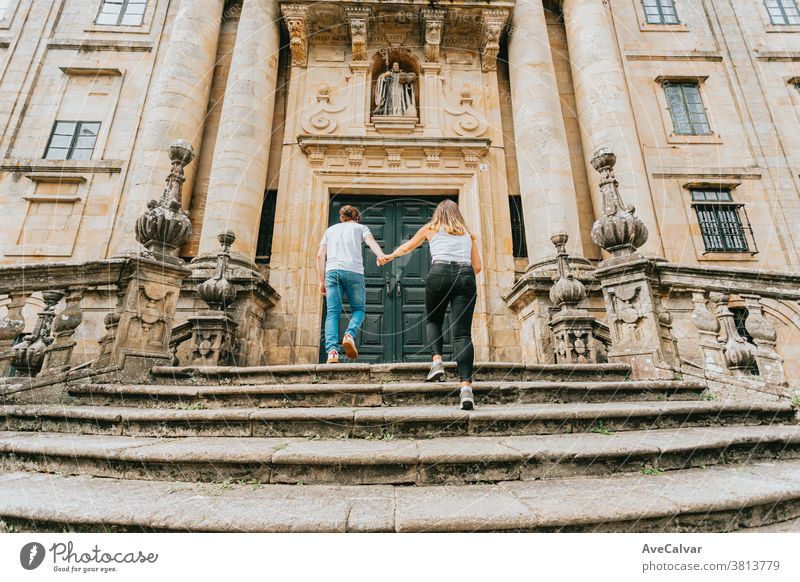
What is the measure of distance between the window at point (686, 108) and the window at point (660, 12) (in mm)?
2509

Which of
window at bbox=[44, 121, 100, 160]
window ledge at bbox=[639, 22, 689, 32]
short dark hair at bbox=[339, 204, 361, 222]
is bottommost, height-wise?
short dark hair at bbox=[339, 204, 361, 222]

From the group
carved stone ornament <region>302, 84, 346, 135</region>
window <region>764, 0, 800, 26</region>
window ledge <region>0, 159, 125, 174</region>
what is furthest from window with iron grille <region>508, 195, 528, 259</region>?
window <region>764, 0, 800, 26</region>

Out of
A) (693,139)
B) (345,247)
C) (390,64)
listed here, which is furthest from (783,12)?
(345,247)

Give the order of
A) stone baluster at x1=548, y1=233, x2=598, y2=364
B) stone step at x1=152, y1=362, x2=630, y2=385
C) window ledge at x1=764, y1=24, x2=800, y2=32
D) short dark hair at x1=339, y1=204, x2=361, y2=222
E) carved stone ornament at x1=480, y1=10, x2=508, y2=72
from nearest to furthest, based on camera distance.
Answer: stone step at x1=152, y1=362, x2=630, y2=385 → short dark hair at x1=339, y1=204, x2=361, y2=222 → stone baluster at x1=548, y1=233, x2=598, y2=364 → carved stone ornament at x1=480, y1=10, x2=508, y2=72 → window ledge at x1=764, y1=24, x2=800, y2=32

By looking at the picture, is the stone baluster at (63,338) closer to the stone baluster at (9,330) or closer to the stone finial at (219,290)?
the stone baluster at (9,330)

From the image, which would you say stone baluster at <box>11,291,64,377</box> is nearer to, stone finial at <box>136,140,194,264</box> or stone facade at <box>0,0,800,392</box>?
stone finial at <box>136,140,194,264</box>

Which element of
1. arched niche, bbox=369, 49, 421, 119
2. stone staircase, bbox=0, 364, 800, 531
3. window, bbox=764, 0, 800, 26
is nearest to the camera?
stone staircase, bbox=0, 364, 800, 531

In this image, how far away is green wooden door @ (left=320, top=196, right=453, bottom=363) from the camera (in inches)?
325

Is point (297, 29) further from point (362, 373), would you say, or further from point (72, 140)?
point (362, 373)

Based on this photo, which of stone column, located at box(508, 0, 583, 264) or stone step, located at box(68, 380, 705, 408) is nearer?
stone step, located at box(68, 380, 705, 408)

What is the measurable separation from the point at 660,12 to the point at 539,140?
8099mm

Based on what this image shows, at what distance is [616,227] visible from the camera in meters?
5.23

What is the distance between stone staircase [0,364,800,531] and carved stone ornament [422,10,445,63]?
966 centimetres
